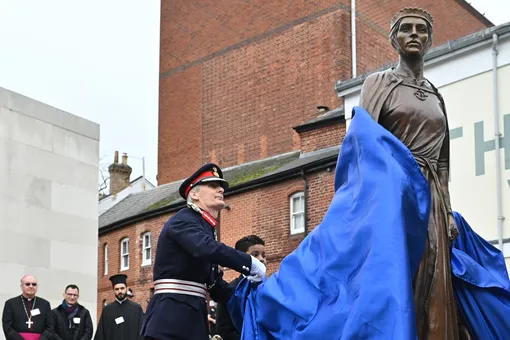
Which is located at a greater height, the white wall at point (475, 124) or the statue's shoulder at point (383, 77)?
the white wall at point (475, 124)

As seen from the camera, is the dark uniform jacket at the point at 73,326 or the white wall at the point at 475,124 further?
the white wall at the point at 475,124

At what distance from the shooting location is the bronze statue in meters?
5.70

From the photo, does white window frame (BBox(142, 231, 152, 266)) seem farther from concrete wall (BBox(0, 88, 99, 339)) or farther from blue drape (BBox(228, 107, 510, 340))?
blue drape (BBox(228, 107, 510, 340))

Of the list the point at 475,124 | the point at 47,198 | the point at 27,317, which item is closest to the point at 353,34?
the point at 475,124

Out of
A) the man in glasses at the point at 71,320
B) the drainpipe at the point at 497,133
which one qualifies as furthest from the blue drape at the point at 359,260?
the drainpipe at the point at 497,133

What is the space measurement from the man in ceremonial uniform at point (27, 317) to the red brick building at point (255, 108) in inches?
658

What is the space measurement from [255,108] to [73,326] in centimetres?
2442

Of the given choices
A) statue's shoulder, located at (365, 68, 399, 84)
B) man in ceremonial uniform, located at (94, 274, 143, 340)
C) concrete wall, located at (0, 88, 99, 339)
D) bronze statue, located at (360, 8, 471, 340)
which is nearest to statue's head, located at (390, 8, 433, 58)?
bronze statue, located at (360, 8, 471, 340)

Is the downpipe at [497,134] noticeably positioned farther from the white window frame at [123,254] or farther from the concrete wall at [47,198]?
the white window frame at [123,254]

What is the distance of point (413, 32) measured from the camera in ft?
20.0

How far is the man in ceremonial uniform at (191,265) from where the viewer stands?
6113mm

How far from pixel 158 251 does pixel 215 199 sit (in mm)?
529

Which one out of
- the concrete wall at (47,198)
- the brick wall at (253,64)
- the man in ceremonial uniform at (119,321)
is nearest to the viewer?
the man in ceremonial uniform at (119,321)

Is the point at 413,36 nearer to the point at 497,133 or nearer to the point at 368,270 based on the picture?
the point at 368,270
